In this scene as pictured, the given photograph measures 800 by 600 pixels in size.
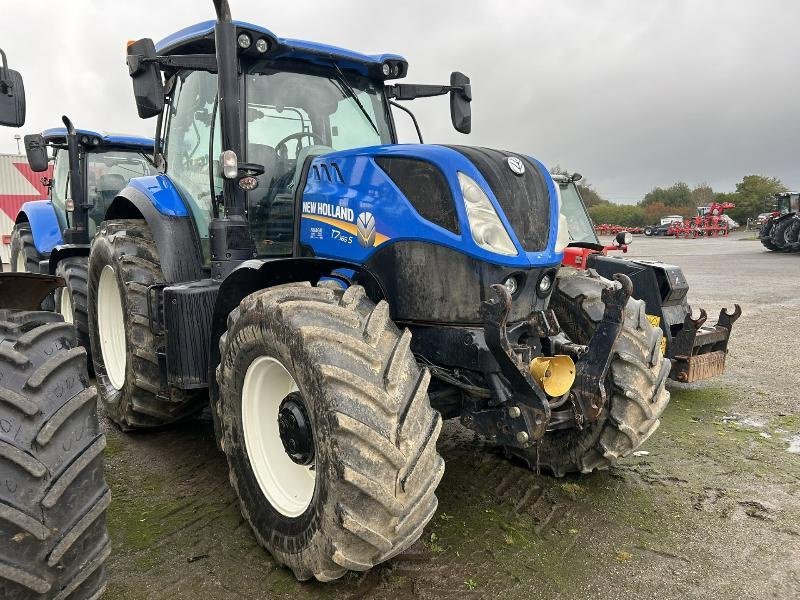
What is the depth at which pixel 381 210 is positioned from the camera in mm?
2773

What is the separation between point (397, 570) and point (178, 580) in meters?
0.93

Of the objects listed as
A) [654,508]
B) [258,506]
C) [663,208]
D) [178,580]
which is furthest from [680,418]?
[663,208]

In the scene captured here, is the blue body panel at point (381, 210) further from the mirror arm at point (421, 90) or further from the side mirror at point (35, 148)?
the side mirror at point (35, 148)

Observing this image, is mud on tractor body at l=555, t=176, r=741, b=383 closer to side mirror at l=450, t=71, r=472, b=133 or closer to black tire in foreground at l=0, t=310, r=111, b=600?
side mirror at l=450, t=71, r=472, b=133

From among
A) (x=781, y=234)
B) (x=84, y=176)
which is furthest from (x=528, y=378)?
(x=781, y=234)

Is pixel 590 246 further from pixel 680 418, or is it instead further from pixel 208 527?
pixel 208 527

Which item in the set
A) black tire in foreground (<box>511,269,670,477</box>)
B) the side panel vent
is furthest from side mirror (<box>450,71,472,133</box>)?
the side panel vent

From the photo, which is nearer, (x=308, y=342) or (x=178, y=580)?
(x=308, y=342)

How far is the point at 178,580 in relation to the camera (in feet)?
8.35

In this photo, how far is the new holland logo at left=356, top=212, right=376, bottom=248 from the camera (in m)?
2.81

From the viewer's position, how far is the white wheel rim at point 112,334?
454cm

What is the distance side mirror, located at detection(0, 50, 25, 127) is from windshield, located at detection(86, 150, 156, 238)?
13.7ft

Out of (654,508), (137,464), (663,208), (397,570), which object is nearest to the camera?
(397,570)

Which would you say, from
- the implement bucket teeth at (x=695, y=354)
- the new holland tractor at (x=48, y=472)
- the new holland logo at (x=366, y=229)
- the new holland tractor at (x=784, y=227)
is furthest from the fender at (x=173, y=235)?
the new holland tractor at (x=784, y=227)
